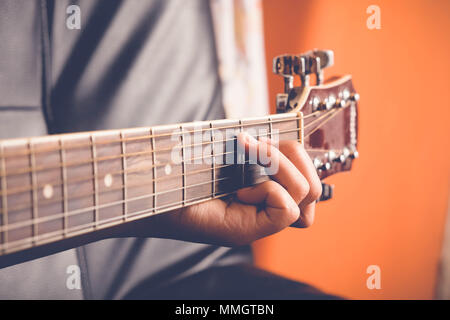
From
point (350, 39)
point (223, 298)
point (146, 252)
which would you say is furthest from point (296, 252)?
point (350, 39)

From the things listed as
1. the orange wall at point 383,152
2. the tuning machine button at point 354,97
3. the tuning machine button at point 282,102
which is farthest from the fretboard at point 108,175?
the orange wall at point 383,152

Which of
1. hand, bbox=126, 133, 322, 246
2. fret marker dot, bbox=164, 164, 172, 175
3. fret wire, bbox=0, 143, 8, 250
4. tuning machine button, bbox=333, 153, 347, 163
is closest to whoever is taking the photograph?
fret wire, bbox=0, 143, 8, 250

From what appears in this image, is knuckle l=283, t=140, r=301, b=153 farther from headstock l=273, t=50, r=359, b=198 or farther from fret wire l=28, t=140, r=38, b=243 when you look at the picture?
fret wire l=28, t=140, r=38, b=243

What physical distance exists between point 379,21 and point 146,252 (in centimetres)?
86

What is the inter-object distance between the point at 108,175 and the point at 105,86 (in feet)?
1.44

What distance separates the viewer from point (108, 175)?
39 centimetres

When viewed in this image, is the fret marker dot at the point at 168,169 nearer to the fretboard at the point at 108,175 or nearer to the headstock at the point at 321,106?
the fretboard at the point at 108,175

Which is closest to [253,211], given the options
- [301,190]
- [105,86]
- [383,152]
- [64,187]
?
[301,190]

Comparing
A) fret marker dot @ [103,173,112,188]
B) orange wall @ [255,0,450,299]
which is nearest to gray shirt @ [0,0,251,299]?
orange wall @ [255,0,450,299]

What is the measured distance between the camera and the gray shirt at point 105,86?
0.66 meters

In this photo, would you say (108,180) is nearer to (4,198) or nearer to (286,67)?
(4,198)

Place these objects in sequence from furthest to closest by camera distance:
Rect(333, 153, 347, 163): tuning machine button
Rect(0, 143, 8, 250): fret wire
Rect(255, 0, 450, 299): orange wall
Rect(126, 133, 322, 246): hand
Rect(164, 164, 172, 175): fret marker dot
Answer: Rect(255, 0, 450, 299): orange wall < Rect(333, 153, 347, 163): tuning machine button < Rect(126, 133, 322, 246): hand < Rect(164, 164, 172, 175): fret marker dot < Rect(0, 143, 8, 250): fret wire

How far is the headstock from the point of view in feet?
2.00
